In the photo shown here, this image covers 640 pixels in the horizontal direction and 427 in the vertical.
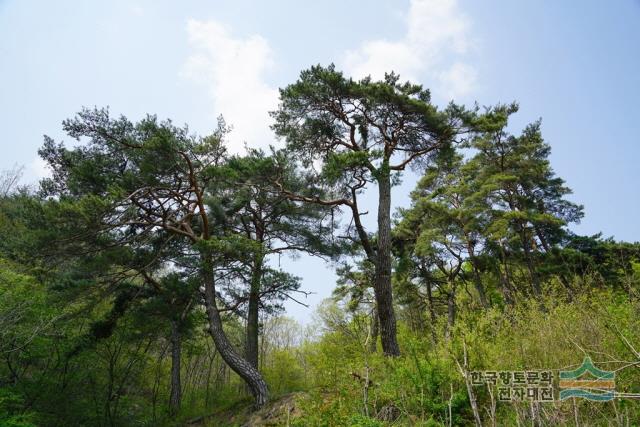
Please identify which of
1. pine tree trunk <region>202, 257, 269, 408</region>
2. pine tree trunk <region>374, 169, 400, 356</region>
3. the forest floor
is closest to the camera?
the forest floor

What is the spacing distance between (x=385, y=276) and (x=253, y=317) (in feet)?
17.0

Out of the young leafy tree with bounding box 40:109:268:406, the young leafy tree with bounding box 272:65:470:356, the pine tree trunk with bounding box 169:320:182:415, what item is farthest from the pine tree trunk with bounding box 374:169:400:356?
the pine tree trunk with bounding box 169:320:182:415

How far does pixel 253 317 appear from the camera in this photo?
11.3 metres

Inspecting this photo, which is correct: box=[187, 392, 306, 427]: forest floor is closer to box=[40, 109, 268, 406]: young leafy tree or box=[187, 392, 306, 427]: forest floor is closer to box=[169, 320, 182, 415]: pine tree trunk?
box=[40, 109, 268, 406]: young leafy tree

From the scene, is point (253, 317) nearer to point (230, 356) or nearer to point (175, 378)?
point (230, 356)

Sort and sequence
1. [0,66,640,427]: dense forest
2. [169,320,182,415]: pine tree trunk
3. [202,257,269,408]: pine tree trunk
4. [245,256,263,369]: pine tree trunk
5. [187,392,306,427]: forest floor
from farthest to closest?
[169,320,182,415]: pine tree trunk, [245,256,263,369]: pine tree trunk, [202,257,269,408]: pine tree trunk, [187,392,306,427]: forest floor, [0,66,640,427]: dense forest

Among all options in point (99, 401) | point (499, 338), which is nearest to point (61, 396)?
point (99, 401)

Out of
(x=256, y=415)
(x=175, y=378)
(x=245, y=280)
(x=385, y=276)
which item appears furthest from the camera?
(x=175, y=378)

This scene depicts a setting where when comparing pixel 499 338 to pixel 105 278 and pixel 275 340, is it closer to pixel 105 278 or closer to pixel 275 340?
pixel 105 278

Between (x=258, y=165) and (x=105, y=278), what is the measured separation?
5.02 meters

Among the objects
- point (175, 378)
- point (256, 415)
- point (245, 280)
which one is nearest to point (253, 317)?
point (245, 280)

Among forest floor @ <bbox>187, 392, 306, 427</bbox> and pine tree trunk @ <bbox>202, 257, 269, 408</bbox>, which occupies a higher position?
pine tree trunk @ <bbox>202, 257, 269, 408</bbox>

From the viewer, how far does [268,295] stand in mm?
11242

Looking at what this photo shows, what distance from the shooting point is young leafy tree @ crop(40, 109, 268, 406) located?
8336 mm
